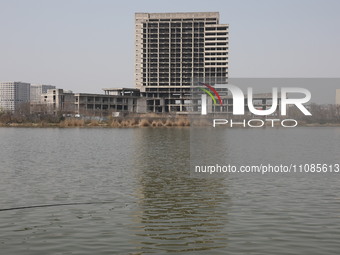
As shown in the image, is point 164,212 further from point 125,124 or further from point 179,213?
point 125,124

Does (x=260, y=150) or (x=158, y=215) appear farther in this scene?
(x=260, y=150)

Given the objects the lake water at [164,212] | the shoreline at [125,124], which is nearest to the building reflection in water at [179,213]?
the lake water at [164,212]

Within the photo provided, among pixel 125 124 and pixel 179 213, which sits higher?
pixel 125 124

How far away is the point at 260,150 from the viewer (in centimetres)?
4528

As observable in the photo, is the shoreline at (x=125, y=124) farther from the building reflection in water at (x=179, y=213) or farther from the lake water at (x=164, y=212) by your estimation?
the building reflection in water at (x=179, y=213)

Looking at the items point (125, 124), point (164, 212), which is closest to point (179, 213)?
point (164, 212)

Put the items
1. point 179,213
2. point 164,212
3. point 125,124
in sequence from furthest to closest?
1. point 125,124
2. point 164,212
3. point 179,213

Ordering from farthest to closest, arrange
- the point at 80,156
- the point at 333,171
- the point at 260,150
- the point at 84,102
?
the point at 84,102 → the point at 260,150 → the point at 80,156 → the point at 333,171

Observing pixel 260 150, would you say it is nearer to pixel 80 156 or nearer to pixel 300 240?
pixel 80 156

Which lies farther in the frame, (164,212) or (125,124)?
(125,124)

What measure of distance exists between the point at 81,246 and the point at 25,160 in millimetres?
24174

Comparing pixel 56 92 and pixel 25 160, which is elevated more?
pixel 56 92

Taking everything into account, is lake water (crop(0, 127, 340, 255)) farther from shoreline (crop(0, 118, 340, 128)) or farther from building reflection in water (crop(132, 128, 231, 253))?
shoreline (crop(0, 118, 340, 128))

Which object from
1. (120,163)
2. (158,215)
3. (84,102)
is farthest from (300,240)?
(84,102)
